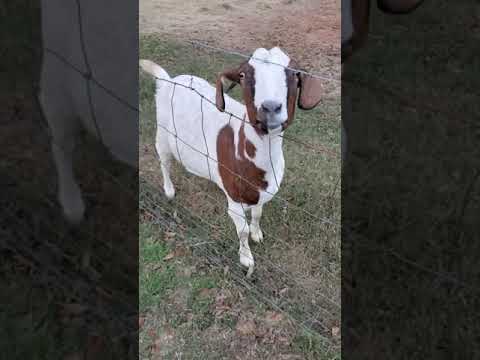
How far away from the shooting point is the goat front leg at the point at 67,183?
95.3 inches

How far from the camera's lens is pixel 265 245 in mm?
2703

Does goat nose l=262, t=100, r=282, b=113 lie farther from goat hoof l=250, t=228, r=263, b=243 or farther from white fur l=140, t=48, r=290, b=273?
goat hoof l=250, t=228, r=263, b=243

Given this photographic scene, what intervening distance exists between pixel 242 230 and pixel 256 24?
3.04 metres

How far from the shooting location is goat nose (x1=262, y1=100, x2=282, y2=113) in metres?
1.75

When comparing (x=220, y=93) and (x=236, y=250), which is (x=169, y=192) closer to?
(x=236, y=250)

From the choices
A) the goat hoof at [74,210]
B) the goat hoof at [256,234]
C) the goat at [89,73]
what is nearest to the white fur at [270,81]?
the goat at [89,73]

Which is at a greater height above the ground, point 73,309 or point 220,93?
point 220,93

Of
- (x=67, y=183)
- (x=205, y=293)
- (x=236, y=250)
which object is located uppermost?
(x=67, y=183)

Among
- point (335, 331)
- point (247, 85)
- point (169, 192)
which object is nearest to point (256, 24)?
point (169, 192)

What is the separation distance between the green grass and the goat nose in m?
0.72

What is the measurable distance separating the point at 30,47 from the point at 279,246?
2576 mm

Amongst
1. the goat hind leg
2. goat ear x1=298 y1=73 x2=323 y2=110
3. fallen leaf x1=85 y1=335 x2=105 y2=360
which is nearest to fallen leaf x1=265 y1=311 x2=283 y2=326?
fallen leaf x1=85 y1=335 x2=105 y2=360

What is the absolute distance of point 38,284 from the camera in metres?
2.43

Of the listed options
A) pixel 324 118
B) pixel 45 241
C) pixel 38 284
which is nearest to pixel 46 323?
pixel 38 284
